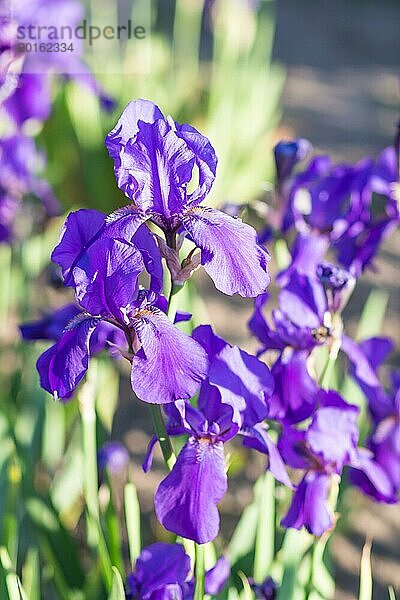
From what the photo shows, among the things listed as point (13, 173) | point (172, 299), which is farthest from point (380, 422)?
point (13, 173)

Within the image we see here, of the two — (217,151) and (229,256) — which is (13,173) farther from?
(229,256)

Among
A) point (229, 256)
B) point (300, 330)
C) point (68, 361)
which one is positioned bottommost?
point (300, 330)

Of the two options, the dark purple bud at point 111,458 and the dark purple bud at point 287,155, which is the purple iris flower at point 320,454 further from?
the dark purple bud at point 287,155

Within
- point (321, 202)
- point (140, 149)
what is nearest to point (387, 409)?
point (321, 202)

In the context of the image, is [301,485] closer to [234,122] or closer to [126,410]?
[126,410]

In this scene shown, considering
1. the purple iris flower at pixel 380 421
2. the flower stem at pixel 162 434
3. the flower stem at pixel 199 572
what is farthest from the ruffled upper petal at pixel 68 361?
the purple iris flower at pixel 380 421

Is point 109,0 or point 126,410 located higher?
point 109,0
